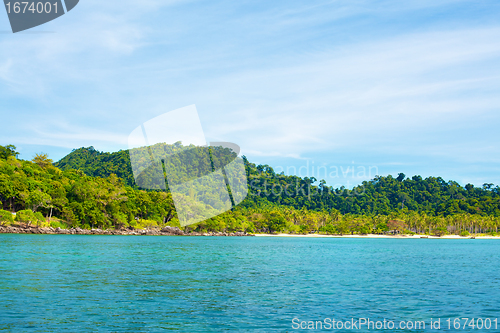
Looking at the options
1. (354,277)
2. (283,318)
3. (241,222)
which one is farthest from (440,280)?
(241,222)

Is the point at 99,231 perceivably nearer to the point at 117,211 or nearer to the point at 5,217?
the point at 117,211

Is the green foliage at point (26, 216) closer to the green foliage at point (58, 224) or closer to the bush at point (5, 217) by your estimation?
the bush at point (5, 217)

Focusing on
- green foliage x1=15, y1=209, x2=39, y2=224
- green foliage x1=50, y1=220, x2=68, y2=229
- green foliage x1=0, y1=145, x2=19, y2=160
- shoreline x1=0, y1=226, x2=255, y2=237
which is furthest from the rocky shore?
green foliage x1=0, y1=145, x2=19, y2=160

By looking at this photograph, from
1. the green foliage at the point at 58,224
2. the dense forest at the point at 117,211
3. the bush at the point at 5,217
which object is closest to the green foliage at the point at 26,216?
the dense forest at the point at 117,211

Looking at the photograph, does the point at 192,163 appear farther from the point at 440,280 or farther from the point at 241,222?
the point at 241,222

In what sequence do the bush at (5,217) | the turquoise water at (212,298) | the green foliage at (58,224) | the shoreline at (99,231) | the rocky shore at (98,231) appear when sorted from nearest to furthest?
the turquoise water at (212,298) < the bush at (5,217) < the rocky shore at (98,231) < the shoreline at (99,231) < the green foliage at (58,224)

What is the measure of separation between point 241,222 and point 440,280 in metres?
122

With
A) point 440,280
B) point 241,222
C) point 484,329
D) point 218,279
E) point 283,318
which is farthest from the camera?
point 241,222

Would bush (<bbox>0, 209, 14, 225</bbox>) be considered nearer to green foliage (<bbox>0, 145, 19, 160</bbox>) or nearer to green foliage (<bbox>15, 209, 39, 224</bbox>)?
green foliage (<bbox>15, 209, 39, 224</bbox>)

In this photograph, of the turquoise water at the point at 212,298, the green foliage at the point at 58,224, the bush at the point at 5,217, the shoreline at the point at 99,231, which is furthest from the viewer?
the green foliage at the point at 58,224

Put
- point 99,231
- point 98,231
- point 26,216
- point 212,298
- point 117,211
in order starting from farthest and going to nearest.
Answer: point 117,211 → point 99,231 → point 98,231 → point 26,216 → point 212,298

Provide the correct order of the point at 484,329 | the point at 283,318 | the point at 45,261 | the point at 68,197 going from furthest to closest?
the point at 68,197 < the point at 45,261 < the point at 283,318 < the point at 484,329

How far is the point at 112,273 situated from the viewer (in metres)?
26.1

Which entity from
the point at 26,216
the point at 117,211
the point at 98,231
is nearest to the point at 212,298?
the point at 26,216
